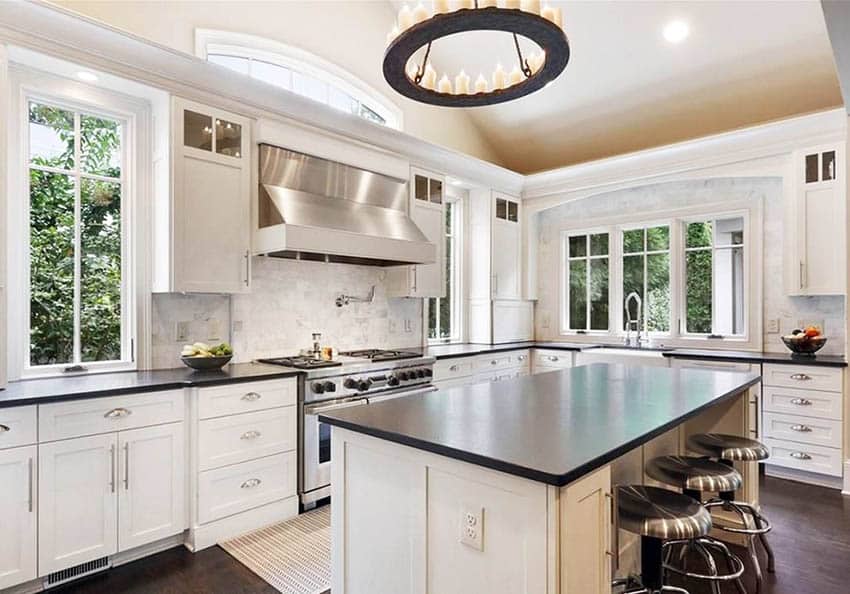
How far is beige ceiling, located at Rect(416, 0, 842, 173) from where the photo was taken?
401cm

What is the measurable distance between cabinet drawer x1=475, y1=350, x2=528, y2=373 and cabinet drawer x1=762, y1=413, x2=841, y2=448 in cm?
225

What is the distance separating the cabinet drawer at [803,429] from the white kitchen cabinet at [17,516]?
4888 millimetres

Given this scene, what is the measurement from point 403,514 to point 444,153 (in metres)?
3.83

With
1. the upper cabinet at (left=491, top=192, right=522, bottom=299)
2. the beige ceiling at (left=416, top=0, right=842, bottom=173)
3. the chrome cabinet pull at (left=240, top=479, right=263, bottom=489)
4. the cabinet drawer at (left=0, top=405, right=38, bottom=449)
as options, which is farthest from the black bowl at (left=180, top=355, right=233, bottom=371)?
the beige ceiling at (left=416, top=0, right=842, bottom=173)

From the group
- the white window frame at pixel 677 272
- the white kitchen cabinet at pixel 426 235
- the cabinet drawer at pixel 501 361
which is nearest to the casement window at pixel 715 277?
the white window frame at pixel 677 272

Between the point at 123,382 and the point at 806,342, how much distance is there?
493 centimetres

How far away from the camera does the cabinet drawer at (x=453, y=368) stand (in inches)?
176

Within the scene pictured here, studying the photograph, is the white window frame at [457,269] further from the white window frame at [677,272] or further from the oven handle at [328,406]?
the oven handle at [328,406]

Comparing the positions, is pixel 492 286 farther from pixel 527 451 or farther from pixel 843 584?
pixel 527 451

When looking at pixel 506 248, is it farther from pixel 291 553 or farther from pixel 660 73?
pixel 291 553

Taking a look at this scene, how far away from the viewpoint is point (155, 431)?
2.70 meters

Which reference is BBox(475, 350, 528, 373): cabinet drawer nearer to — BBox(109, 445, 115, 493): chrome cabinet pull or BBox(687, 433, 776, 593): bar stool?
BBox(687, 433, 776, 593): bar stool

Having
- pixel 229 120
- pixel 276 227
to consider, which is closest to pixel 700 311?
pixel 276 227

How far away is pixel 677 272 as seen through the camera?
529 cm
